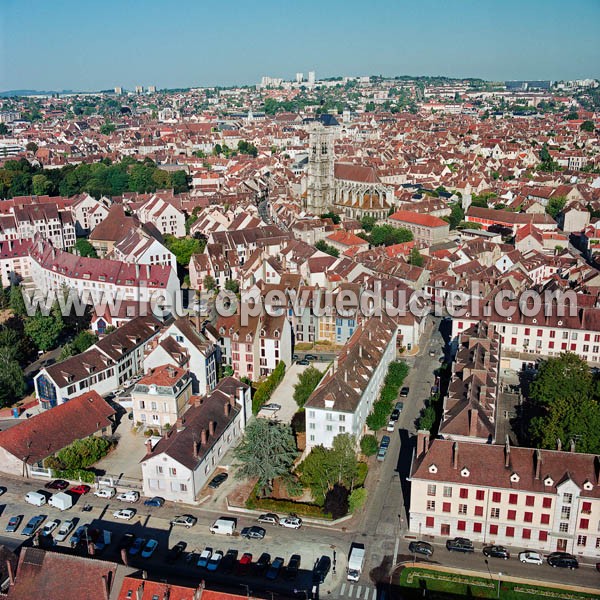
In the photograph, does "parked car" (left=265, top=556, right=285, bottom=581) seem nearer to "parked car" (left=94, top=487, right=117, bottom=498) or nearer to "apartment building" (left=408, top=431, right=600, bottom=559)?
"apartment building" (left=408, top=431, right=600, bottom=559)

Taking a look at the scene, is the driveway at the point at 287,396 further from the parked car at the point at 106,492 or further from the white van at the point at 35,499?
the white van at the point at 35,499

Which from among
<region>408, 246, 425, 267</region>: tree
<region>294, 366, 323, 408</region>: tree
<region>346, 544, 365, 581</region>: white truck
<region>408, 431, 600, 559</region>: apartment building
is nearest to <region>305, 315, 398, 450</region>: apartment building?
<region>294, 366, 323, 408</region>: tree

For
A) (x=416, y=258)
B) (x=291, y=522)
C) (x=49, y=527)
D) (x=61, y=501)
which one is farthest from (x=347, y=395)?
(x=416, y=258)

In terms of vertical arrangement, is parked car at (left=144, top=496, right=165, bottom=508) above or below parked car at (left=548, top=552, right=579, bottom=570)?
below

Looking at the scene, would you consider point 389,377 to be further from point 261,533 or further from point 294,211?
point 294,211

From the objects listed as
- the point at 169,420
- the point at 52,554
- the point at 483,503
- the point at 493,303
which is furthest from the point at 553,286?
the point at 52,554

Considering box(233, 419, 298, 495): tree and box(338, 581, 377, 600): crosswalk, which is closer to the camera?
box(338, 581, 377, 600): crosswalk

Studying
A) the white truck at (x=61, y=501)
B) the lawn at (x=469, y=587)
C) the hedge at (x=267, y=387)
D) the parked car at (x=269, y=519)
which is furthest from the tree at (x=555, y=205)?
the white truck at (x=61, y=501)
